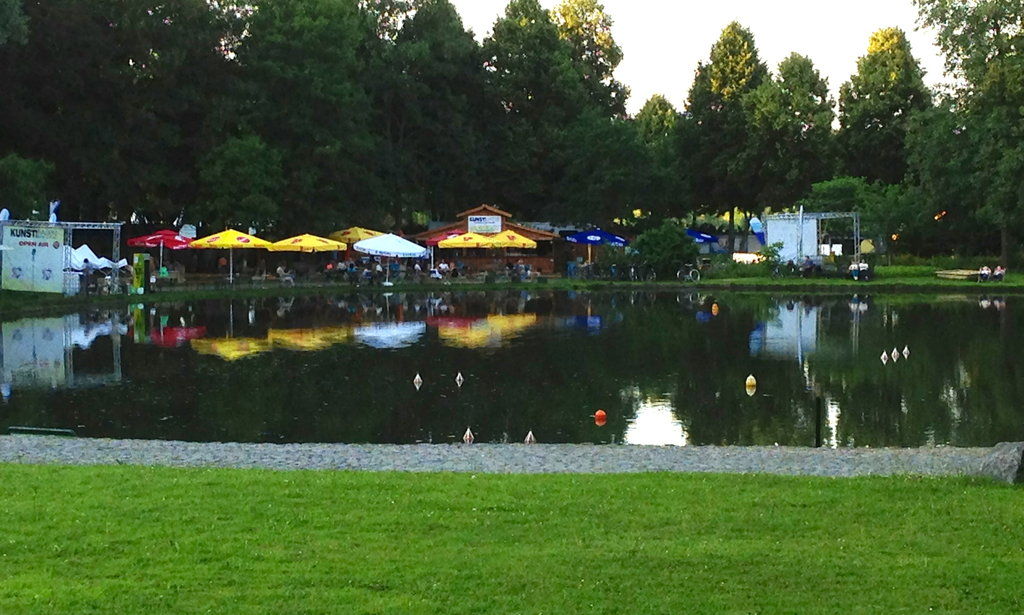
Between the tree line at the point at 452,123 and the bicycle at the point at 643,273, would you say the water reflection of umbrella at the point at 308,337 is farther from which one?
the bicycle at the point at 643,273

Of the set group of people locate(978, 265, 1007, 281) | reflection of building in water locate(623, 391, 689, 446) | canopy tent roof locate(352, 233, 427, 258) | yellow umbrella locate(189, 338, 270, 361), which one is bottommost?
reflection of building in water locate(623, 391, 689, 446)

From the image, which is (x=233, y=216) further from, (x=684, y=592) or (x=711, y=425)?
(x=684, y=592)

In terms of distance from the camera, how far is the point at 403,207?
74.3 meters

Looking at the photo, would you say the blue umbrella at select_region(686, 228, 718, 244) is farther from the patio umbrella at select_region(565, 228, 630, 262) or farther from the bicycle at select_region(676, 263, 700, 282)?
the bicycle at select_region(676, 263, 700, 282)

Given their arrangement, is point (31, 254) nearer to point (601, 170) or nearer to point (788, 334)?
point (788, 334)

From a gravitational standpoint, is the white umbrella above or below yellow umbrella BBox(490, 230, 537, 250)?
below

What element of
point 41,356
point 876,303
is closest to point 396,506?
point 41,356


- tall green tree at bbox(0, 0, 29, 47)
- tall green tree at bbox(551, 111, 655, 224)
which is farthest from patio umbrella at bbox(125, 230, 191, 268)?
tall green tree at bbox(551, 111, 655, 224)

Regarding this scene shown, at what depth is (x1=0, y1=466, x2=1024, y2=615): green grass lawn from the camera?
770 centimetres

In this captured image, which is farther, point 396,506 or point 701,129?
point 701,129

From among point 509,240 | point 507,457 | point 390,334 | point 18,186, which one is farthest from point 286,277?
point 507,457

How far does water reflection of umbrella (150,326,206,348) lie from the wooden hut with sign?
1141 inches

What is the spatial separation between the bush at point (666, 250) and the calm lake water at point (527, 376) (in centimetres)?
1702

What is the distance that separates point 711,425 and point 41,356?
645 inches
